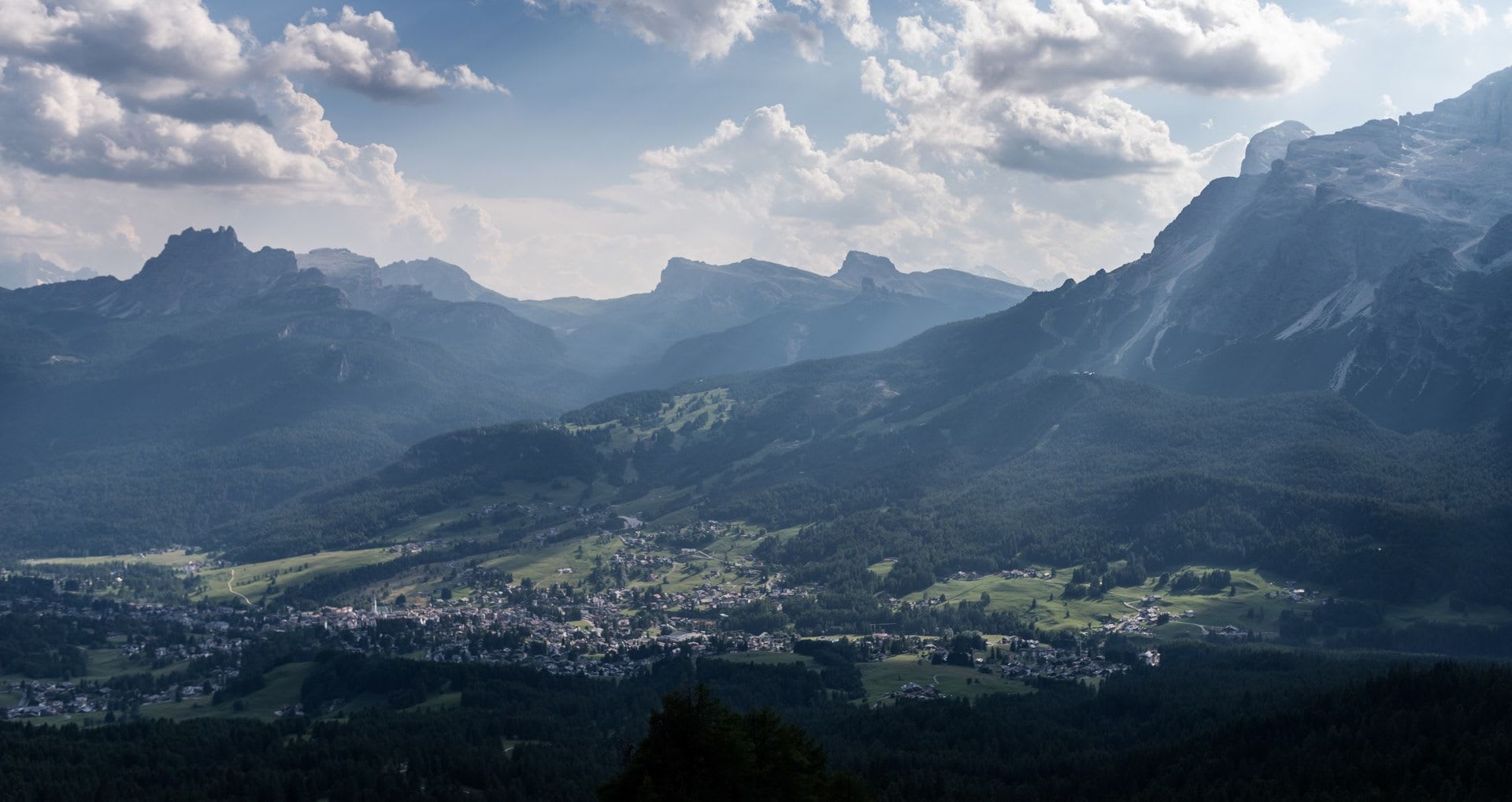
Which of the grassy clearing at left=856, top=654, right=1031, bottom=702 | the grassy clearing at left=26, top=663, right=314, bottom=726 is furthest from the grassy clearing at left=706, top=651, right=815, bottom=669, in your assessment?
the grassy clearing at left=26, top=663, right=314, bottom=726

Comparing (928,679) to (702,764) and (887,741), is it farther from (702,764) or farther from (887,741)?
(702,764)

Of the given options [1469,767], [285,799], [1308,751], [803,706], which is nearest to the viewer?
[1469,767]

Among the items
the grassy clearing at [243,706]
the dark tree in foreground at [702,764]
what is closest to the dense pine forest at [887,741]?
the dark tree in foreground at [702,764]

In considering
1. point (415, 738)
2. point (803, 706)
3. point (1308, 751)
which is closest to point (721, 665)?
point (803, 706)

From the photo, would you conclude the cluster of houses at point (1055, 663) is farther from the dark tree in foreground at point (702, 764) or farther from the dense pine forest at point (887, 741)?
the dark tree in foreground at point (702, 764)

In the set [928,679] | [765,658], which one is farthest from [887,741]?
[765,658]

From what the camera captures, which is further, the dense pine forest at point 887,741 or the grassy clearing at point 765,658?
the grassy clearing at point 765,658

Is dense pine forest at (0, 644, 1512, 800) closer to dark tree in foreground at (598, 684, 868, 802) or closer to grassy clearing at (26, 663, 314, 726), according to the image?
dark tree in foreground at (598, 684, 868, 802)

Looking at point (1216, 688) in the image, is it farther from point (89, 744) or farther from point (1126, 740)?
point (89, 744)
